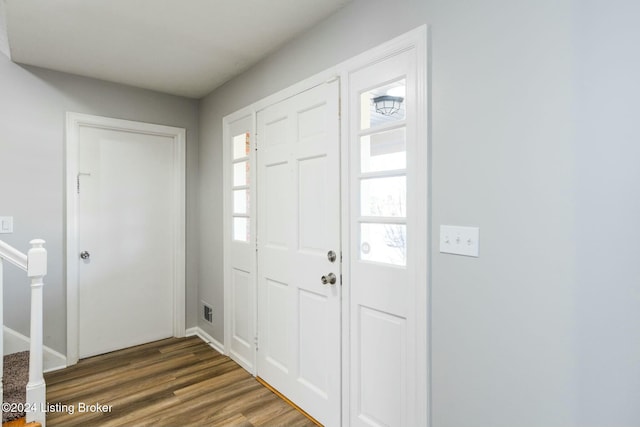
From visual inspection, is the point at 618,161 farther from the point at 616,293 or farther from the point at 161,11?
the point at 161,11

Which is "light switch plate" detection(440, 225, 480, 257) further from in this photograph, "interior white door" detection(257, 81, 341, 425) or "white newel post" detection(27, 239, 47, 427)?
"white newel post" detection(27, 239, 47, 427)

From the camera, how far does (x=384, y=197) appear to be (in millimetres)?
1729

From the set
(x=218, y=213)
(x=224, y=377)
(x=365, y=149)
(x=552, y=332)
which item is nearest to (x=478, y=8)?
(x=365, y=149)

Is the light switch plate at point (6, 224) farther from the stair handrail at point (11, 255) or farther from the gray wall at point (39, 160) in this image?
the stair handrail at point (11, 255)

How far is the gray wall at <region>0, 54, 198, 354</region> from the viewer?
8.70 ft

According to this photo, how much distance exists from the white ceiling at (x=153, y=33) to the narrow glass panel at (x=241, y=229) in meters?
1.25

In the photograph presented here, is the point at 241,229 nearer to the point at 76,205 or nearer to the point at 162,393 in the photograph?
the point at 162,393

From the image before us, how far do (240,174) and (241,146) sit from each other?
24 cm

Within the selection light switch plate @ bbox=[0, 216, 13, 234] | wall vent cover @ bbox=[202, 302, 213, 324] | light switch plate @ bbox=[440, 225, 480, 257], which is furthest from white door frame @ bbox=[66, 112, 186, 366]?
light switch plate @ bbox=[440, 225, 480, 257]

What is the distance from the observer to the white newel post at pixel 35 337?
1.91 metres

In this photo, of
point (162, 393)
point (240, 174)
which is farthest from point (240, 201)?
point (162, 393)

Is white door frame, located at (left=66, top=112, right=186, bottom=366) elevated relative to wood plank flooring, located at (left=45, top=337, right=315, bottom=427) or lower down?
elevated

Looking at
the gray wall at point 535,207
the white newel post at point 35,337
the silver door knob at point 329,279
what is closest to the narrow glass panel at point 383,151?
the gray wall at point 535,207

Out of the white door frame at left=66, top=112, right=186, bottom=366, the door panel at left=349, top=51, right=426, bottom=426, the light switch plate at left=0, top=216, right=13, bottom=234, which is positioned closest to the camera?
the door panel at left=349, top=51, right=426, bottom=426
